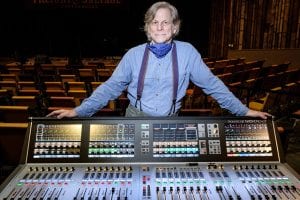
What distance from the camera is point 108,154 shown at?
1.83 m

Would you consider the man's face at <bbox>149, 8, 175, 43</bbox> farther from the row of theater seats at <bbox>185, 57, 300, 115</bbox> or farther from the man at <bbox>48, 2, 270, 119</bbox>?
the row of theater seats at <bbox>185, 57, 300, 115</bbox>

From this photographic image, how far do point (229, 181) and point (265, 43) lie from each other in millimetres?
11114

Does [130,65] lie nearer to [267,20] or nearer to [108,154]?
[108,154]

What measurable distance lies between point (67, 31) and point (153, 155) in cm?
1663

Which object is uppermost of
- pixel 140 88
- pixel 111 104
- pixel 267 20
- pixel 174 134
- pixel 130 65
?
pixel 267 20

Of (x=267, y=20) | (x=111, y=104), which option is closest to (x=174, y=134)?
(x=111, y=104)

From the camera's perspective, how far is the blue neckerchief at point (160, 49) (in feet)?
7.20

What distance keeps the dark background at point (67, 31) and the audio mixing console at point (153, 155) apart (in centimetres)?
1505

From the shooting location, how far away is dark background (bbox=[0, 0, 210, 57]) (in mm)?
16953

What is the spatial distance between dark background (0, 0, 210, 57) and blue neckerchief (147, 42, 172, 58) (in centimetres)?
1460

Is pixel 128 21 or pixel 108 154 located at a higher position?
pixel 128 21

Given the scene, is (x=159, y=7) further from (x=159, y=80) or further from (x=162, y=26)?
(x=159, y=80)

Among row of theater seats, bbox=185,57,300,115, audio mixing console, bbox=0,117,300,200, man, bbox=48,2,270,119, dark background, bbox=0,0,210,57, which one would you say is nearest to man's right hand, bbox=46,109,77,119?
audio mixing console, bbox=0,117,300,200

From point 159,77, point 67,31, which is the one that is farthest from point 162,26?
point 67,31
